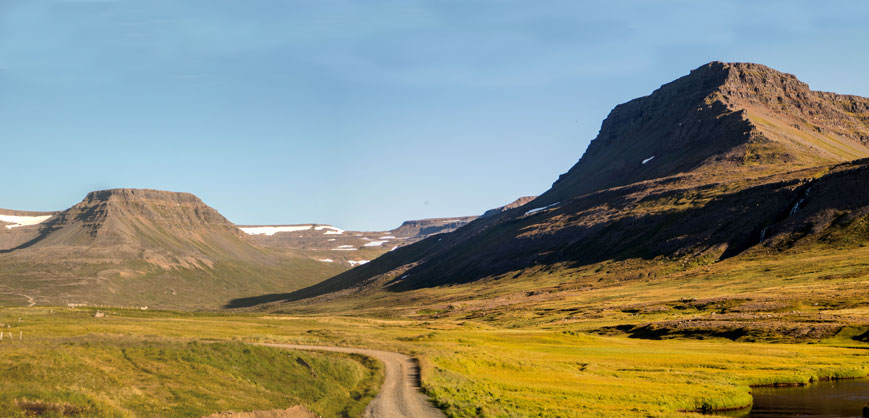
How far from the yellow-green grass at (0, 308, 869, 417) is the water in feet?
5.08

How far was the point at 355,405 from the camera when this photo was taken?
37656mm

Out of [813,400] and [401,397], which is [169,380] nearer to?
[401,397]

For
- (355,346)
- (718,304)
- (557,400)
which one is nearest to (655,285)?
(718,304)

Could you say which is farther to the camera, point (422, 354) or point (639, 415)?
point (422, 354)

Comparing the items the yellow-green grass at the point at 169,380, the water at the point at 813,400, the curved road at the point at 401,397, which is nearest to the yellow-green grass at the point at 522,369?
the yellow-green grass at the point at 169,380

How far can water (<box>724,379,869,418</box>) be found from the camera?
45.6 m

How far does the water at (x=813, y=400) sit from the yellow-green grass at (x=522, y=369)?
5.08 feet

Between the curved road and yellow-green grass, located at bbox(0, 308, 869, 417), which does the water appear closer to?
yellow-green grass, located at bbox(0, 308, 869, 417)

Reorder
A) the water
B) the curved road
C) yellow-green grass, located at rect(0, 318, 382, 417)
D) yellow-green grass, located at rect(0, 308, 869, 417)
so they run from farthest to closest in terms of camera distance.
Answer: the water
the curved road
yellow-green grass, located at rect(0, 308, 869, 417)
yellow-green grass, located at rect(0, 318, 382, 417)

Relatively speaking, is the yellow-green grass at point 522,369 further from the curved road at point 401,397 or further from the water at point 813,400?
the water at point 813,400

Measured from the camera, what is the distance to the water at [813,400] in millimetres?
45647

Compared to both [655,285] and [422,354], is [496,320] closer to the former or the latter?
[655,285]

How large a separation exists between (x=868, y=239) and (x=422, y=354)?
158 m

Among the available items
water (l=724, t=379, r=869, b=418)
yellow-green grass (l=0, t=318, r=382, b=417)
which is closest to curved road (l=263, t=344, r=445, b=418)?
yellow-green grass (l=0, t=318, r=382, b=417)
